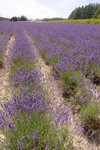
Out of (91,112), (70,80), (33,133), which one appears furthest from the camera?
(70,80)

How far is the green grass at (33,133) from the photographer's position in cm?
137

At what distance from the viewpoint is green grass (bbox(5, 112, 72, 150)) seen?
1.37 m

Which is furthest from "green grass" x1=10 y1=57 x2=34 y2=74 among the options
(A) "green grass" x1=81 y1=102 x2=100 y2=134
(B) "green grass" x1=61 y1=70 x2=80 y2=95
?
(A) "green grass" x1=81 y1=102 x2=100 y2=134

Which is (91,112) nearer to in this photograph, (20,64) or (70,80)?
→ (70,80)

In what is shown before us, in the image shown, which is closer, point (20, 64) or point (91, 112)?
point (91, 112)

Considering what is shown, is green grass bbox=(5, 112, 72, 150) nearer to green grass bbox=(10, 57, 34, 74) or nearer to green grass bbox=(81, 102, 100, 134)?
green grass bbox=(81, 102, 100, 134)

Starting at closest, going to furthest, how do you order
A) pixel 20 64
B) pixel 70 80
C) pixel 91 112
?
pixel 91 112 < pixel 70 80 < pixel 20 64

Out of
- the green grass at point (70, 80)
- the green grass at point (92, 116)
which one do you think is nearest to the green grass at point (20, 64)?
the green grass at point (70, 80)

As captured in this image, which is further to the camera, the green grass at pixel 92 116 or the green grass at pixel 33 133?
the green grass at pixel 92 116

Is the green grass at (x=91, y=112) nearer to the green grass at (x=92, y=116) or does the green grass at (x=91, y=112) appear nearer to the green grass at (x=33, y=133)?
the green grass at (x=92, y=116)

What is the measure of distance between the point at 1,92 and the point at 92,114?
1.89 m

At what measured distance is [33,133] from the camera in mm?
1329

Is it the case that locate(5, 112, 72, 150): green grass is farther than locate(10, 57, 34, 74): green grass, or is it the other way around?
locate(10, 57, 34, 74): green grass

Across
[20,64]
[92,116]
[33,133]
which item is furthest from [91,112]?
[20,64]
